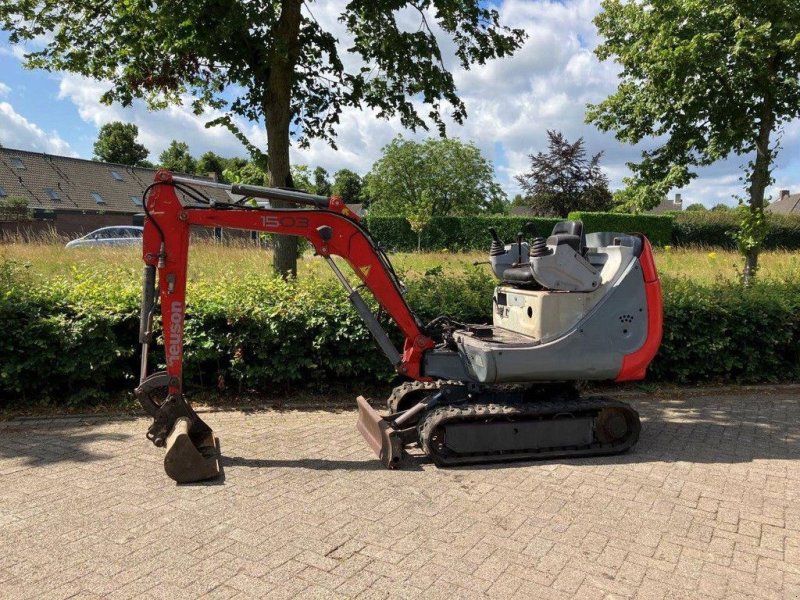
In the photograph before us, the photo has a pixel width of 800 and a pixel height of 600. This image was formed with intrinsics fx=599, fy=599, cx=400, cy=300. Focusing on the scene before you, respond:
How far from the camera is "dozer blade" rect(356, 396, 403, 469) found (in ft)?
16.1

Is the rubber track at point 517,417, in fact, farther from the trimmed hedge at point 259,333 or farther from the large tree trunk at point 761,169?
the large tree trunk at point 761,169

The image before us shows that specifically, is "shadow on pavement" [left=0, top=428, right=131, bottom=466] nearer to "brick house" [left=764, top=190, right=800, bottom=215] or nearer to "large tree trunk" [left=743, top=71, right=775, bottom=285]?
"large tree trunk" [left=743, top=71, right=775, bottom=285]

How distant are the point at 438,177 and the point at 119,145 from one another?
4000 cm

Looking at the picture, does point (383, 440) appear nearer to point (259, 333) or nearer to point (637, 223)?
point (259, 333)

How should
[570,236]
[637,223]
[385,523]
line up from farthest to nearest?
1. [637,223]
2. [570,236]
3. [385,523]

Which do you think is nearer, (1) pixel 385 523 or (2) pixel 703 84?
(1) pixel 385 523

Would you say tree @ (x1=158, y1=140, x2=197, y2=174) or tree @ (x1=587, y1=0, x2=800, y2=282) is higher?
tree @ (x1=158, y1=140, x2=197, y2=174)

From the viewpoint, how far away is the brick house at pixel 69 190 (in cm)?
3724

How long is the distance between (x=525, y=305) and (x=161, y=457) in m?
3.47

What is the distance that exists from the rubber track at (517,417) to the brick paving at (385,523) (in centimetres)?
10

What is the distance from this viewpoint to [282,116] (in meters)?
8.32

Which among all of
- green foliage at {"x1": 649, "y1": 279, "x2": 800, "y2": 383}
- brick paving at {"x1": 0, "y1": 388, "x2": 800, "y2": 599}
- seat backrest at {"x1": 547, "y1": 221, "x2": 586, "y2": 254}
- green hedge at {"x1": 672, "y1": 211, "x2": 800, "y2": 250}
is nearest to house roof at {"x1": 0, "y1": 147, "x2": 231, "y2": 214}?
green hedge at {"x1": 672, "y1": 211, "x2": 800, "y2": 250}

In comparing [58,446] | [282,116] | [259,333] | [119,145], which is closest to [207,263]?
[282,116]

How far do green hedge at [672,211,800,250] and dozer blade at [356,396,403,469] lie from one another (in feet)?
97.2
